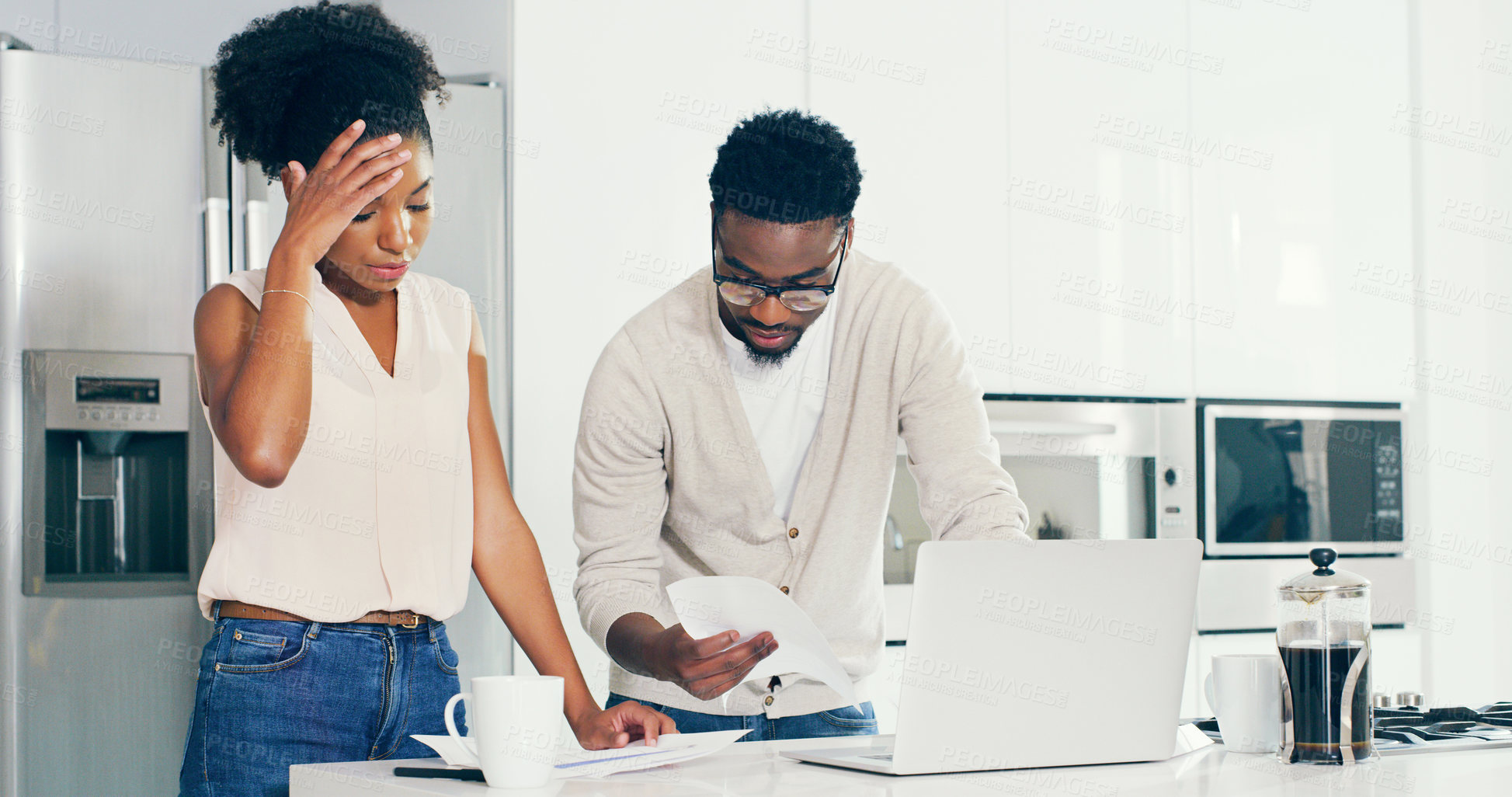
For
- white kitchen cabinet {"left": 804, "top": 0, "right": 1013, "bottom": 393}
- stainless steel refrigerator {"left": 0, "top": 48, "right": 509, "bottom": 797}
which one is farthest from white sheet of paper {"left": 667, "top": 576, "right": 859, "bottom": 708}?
white kitchen cabinet {"left": 804, "top": 0, "right": 1013, "bottom": 393}

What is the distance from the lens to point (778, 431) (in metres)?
1.76

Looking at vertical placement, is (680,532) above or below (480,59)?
below

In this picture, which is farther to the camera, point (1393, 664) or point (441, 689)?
point (1393, 664)

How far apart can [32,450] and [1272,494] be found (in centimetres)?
257

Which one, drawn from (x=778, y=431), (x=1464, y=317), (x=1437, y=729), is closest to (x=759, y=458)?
(x=778, y=431)

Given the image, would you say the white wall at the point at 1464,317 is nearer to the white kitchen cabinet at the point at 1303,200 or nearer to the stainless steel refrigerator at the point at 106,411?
the white kitchen cabinet at the point at 1303,200

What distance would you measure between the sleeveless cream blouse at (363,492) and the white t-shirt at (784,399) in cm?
40

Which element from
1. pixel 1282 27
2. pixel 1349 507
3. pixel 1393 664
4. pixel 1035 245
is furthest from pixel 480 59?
pixel 1393 664

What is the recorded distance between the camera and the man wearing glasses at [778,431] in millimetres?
1614

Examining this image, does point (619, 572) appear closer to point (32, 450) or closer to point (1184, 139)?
point (32, 450)

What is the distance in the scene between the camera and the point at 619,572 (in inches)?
64.9

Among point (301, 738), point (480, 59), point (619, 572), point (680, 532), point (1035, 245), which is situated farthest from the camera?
point (1035, 245)

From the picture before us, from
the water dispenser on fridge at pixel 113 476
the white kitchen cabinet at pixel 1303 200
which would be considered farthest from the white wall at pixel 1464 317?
the water dispenser on fridge at pixel 113 476

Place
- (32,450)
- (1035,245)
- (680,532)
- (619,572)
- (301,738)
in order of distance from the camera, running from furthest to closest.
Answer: (1035,245) → (32,450) → (680,532) → (619,572) → (301,738)
